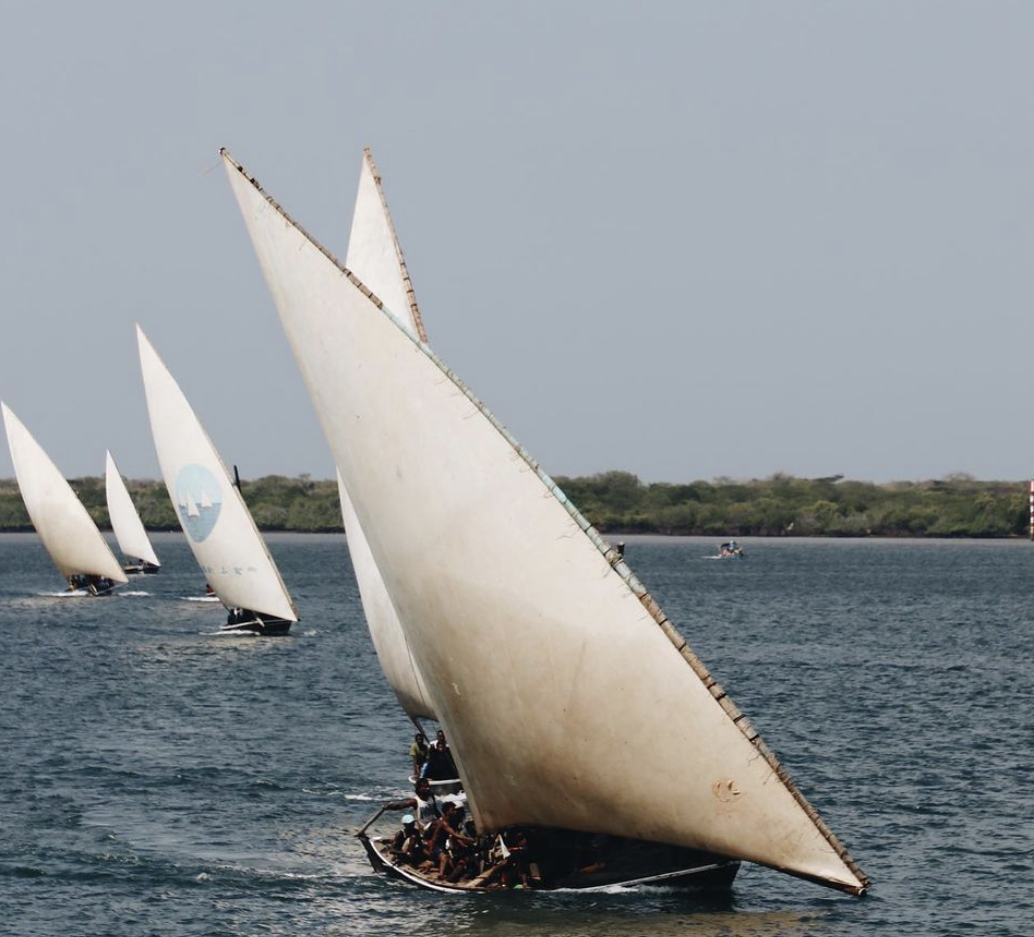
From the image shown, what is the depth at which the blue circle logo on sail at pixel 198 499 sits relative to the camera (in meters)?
93.9

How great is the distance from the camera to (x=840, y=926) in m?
35.7

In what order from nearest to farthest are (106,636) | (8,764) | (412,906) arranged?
(412,906) → (8,764) → (106,636)

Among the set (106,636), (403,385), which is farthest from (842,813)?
(106,636)

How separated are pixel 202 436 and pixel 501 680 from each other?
61.9 m

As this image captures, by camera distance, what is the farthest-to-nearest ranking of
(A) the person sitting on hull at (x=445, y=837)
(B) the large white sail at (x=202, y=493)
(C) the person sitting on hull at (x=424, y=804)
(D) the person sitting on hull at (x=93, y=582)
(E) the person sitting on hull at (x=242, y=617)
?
(D) the person sitting on hull at (x=93, y=582)
(E) the person sitting on hull at (x=242, y=617)
(B) the large white sail at (x=202, y=493)
(C) the person sitting on hull at (x=424, y=804)
(A) the person sitting on hull at (x=445, y=837)

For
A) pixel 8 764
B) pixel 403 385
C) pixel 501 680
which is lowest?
pixel 8 764

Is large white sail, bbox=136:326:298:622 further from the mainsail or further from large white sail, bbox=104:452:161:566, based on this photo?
large white sail, bbox=104:452:161:566

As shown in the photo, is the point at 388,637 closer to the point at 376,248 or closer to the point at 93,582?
the point at 376,248

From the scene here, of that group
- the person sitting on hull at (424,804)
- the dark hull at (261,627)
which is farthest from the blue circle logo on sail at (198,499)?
the person sitting on hull at (424,804)

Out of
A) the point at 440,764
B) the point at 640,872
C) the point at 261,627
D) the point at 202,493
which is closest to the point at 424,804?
the point at 440,764

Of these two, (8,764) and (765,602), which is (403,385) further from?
(765,602)

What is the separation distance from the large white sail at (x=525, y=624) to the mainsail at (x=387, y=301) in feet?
27.1

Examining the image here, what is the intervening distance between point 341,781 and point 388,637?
8.43m

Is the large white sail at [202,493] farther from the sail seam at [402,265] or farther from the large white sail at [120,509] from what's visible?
the large white sail at [120,509]
